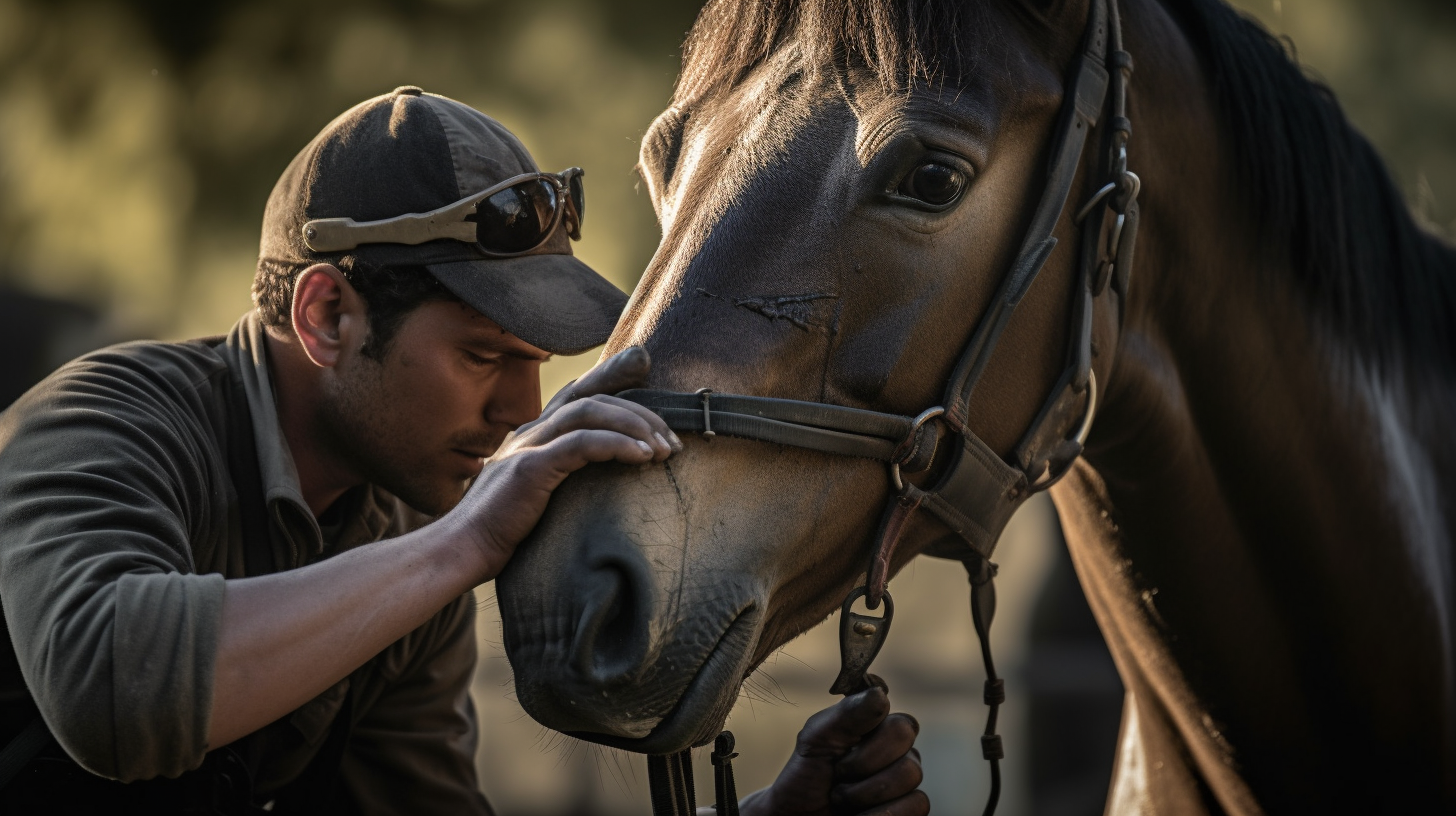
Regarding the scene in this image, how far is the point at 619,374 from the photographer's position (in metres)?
1.52

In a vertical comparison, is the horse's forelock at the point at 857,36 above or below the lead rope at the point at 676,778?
above

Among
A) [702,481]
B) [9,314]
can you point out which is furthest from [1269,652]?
[9,314]

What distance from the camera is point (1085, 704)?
20.6 feet

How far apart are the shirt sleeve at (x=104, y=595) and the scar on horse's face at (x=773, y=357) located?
1.34 ft


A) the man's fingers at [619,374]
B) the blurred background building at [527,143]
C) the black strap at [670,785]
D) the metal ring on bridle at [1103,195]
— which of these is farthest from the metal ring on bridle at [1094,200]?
the blurred background building at [527,143]

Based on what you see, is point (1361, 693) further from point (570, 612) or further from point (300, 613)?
point (300, 613)

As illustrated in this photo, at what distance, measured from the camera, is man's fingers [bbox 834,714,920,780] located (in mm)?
1861

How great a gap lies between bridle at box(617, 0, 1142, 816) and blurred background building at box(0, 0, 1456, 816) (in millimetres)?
3940

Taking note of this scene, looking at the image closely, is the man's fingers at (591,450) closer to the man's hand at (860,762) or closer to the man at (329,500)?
the man at (329,500)

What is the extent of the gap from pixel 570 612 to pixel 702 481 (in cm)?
23

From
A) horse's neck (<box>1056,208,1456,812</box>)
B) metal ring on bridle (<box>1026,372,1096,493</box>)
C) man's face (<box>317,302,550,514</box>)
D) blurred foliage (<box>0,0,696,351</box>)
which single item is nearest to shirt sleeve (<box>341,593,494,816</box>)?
man's face (<box>317,302,550,514</box>)

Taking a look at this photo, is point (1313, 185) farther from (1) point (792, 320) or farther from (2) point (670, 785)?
(2) point (670, 785)

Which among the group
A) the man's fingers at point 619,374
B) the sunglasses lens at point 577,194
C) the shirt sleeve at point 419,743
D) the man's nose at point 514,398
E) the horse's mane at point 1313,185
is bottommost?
the shirt sleeve at point 419,743

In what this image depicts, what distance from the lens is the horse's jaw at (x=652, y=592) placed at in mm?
1407
